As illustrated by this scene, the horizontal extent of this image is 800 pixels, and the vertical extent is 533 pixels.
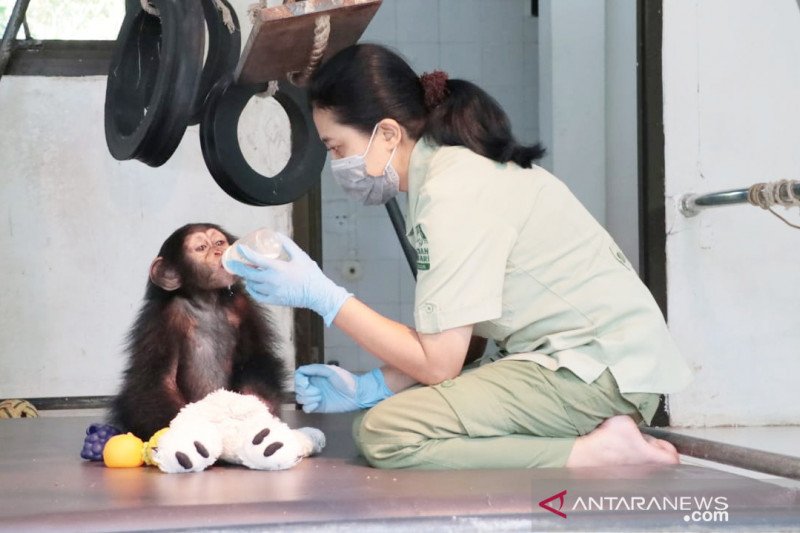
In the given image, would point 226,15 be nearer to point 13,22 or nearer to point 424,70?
point 13,22

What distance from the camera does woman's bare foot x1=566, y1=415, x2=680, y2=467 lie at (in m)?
2.05

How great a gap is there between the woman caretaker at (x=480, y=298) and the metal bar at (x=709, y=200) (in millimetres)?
1101

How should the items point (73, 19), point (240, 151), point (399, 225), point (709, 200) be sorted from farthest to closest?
point (73, 19) → point (709, 200) → point (399, 225) → point (240, 151)

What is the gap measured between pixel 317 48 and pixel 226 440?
2.81 feet

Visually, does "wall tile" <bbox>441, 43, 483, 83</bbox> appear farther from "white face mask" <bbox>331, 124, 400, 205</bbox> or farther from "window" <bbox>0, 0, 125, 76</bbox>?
"white face mask" <bbox>331, 124, 400, 205</bbox>

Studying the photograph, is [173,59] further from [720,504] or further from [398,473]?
[720,504]

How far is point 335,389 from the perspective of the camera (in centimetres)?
241

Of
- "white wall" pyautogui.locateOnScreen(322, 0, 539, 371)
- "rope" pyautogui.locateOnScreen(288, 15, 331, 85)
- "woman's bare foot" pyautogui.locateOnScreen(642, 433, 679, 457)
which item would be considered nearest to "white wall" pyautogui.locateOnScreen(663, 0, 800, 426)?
"white wall" pyautogui.locateOnScreen(322, 0, 539, 371)

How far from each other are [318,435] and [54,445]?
2.39 feet

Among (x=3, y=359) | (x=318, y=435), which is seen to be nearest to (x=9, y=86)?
(x=3, y=359)

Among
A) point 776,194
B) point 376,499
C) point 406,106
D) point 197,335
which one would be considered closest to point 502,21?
point 776,194

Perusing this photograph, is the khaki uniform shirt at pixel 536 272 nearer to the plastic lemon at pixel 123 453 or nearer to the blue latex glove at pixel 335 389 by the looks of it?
the blue latex glove at pixel 335 389

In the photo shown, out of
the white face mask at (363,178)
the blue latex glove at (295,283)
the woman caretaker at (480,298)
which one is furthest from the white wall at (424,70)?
the blue latex glove at (295,283)

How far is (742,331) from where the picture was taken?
423cm
